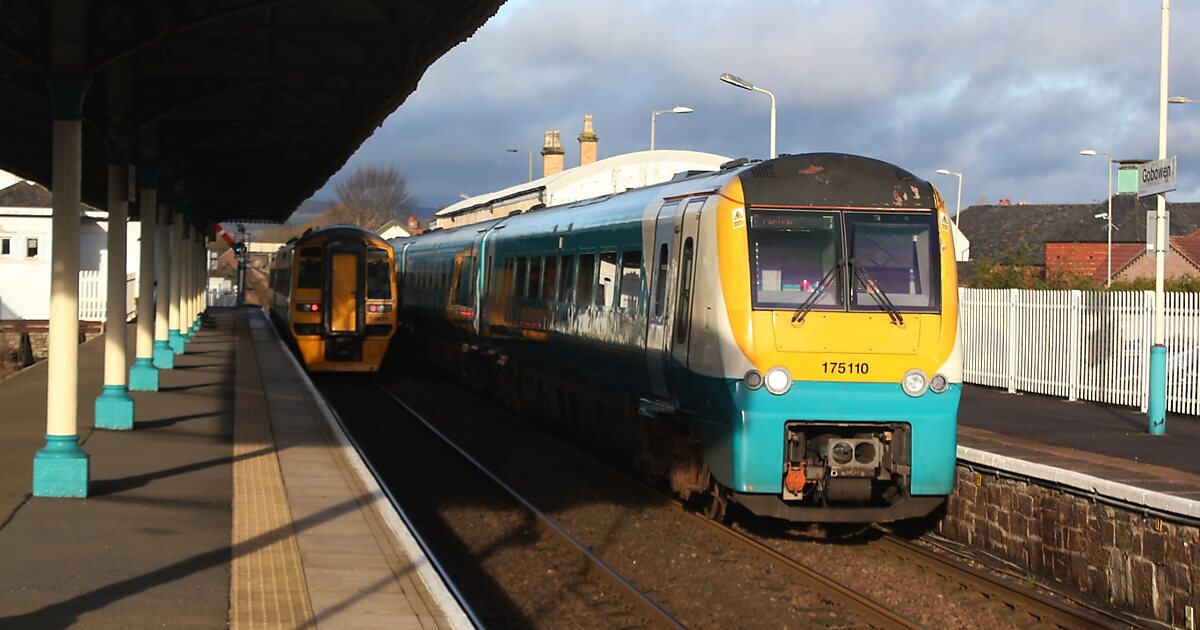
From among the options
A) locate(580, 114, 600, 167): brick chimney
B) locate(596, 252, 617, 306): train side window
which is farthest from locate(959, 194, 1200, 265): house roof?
locate(596, 252, 617, 306): train side window

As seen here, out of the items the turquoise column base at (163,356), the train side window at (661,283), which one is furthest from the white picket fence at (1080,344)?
the turquoise column base at (163,356)

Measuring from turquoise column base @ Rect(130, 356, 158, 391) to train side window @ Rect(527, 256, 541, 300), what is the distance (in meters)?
6.14

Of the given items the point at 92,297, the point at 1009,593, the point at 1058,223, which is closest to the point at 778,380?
the point at 1009,593

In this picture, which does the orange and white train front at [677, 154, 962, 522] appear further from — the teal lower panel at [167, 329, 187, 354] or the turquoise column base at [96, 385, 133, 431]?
the teal lower panel at [167, 329, 187, 354]

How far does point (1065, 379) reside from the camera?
66.6 ft

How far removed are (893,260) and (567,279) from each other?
5389mm

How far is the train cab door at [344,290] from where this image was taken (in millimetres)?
24844

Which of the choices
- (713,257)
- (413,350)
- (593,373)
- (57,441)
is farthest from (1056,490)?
(413,350)

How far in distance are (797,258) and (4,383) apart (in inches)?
615

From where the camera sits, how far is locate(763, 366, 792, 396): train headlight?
997 centimetres

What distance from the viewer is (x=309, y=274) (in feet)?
81.8

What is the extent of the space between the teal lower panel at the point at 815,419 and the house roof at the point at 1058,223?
4916 cm

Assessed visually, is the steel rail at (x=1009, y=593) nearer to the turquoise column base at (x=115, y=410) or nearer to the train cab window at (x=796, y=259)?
the train cab window at (x=796, y=259)

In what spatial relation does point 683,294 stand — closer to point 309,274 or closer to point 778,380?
point 778,380
